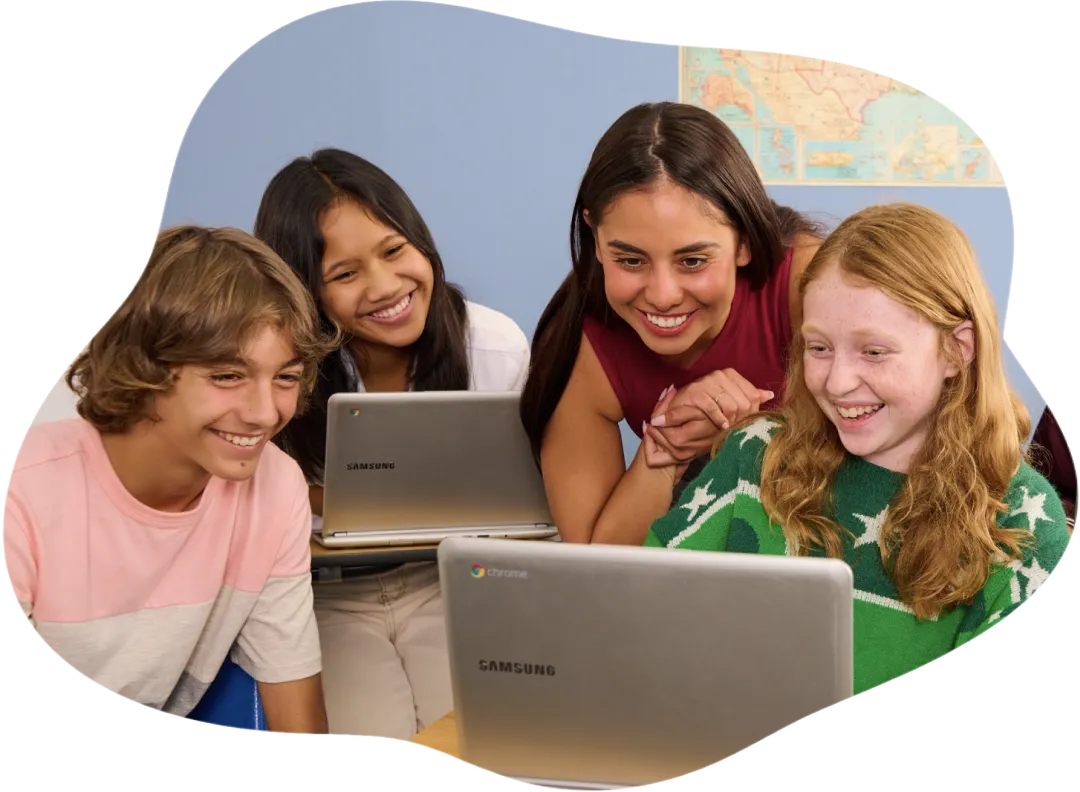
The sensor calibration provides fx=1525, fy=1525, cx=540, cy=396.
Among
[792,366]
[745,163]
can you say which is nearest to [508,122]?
[745,163]

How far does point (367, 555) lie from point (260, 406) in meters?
0.24

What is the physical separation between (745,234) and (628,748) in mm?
606

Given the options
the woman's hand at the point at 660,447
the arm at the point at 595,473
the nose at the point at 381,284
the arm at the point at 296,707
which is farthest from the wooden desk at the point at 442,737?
the nose at the point at 381,284

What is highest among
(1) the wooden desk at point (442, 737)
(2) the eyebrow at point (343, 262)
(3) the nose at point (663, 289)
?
(2) the eyebrow at point (343, 262)

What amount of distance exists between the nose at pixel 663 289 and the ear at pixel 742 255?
75 mm

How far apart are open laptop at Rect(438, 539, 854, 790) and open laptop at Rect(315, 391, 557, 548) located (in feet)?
0.87

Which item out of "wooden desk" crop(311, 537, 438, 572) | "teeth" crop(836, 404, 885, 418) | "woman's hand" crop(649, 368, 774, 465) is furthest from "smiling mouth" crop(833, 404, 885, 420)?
"wooden desk" crop(311, 537, 438, 572)

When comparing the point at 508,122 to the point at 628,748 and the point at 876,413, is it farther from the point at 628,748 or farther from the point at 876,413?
the point at 628,748

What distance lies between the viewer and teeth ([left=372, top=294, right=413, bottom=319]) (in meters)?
1.85

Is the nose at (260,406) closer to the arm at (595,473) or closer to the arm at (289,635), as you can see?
the arm at (289,635)

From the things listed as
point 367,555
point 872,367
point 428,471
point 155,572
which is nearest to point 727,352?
point 872,367

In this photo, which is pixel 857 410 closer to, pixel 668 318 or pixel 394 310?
pixel 668 318

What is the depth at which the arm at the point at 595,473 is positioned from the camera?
1.86 m

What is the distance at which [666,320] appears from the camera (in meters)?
1.82
